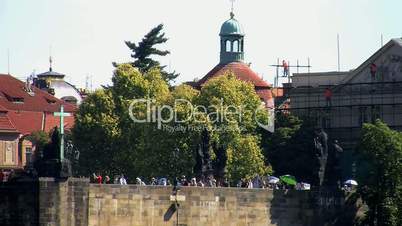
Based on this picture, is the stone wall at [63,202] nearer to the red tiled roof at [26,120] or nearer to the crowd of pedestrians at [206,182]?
the crowd of pedestrians at [206,182]

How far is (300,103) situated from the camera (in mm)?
140625

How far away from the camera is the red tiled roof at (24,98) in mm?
156375

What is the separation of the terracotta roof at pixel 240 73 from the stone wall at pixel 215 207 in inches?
2360

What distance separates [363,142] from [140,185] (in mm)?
11293

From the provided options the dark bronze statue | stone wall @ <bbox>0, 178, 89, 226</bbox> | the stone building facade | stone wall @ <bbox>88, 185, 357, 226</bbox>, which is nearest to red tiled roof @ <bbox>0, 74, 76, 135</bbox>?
the stone building facade

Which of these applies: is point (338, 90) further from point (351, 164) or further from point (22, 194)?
point (22, 194)

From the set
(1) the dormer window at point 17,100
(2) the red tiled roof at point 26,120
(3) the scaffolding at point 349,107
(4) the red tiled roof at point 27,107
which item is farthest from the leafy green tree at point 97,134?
(1) the dormer window at point 17,100

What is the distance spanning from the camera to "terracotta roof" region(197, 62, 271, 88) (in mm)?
161625

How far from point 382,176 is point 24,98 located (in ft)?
209

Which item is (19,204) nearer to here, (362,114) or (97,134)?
(97,134)

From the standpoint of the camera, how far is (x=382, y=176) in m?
98.1

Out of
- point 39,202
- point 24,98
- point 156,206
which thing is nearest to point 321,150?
point 156,206

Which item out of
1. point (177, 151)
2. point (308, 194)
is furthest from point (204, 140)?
point (177, 151)

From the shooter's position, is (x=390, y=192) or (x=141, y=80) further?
(x=141, y=80)
